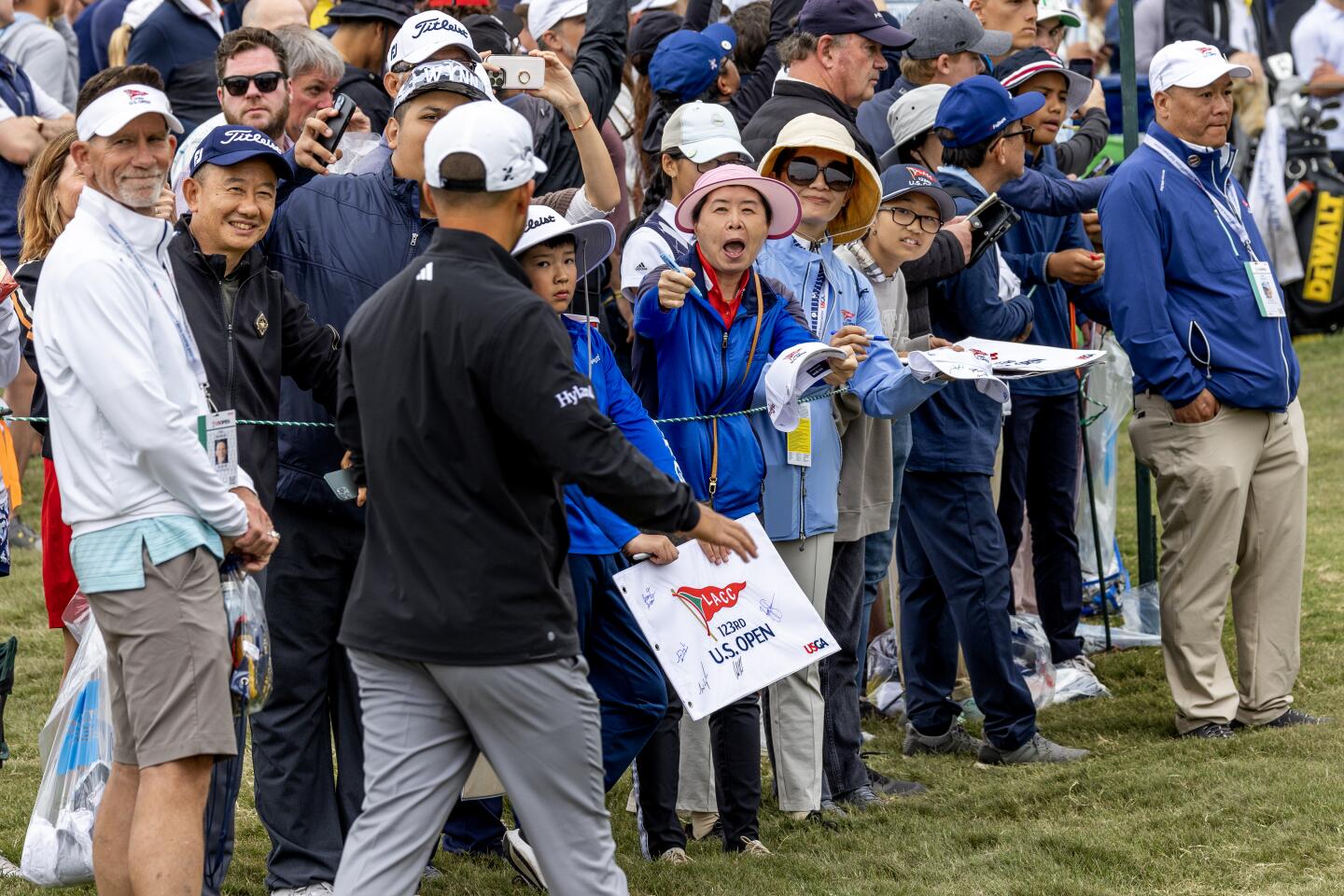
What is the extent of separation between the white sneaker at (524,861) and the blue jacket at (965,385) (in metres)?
2.05

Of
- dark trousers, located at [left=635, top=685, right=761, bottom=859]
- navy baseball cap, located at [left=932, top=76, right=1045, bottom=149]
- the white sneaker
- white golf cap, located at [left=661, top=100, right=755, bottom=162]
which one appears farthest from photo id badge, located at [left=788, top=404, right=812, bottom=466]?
navy baseball cap, located at [left=932, top=76, right=1045, bottom=149]

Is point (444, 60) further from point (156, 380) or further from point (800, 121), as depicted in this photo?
point (156, 380)

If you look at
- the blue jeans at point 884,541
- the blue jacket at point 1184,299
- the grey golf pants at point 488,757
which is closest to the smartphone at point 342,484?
the grey golf pants at point 488,757

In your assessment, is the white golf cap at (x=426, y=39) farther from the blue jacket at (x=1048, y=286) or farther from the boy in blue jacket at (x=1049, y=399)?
the blue jacket at (x=1048, y=286)

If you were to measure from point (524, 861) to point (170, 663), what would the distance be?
154 centimetres

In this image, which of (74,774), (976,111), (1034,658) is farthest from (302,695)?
(1034,658)

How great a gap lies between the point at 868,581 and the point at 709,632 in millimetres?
Result: 1384

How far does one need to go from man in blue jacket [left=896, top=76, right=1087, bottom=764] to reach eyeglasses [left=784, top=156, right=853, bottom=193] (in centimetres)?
83

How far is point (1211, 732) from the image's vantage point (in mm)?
6457

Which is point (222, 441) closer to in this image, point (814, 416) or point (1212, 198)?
point (814, 416)

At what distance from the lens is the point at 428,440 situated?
141 inches

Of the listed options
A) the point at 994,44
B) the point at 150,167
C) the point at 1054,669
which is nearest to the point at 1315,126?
the point at 994,44

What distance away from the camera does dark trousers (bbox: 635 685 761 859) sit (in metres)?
5.20

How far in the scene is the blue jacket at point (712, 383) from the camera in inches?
203
